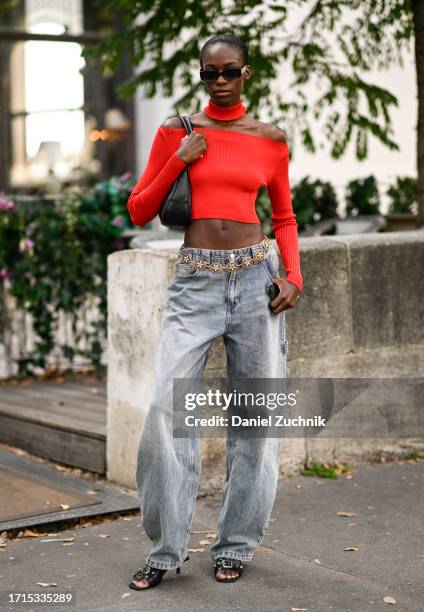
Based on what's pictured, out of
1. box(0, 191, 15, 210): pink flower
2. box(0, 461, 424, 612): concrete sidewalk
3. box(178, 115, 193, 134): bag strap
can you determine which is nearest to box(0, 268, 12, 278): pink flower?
box(0, 191, 15, 210): pink flower

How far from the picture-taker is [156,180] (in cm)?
409

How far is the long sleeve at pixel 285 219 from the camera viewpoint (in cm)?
429

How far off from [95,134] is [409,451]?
9.81 metres

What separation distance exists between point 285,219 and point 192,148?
55 centimetres

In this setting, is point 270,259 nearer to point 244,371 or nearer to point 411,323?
point 244,371

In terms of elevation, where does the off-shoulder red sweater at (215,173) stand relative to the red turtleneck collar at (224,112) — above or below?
below

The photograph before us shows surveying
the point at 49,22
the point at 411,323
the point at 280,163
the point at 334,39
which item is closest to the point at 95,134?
the point at 49,22

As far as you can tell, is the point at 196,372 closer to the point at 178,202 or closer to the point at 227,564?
the point at 178,202

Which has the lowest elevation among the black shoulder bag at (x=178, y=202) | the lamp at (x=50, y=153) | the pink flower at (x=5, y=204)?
the black shoulder bag at (x=178, y=202)

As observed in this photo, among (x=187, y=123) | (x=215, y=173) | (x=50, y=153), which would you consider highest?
(x=50, y=153)

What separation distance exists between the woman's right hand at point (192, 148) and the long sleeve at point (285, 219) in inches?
13.6

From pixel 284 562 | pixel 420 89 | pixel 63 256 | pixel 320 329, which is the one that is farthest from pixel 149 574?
pixel 420 89

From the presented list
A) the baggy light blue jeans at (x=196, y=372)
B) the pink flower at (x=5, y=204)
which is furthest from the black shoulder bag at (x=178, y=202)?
the pink flower at (x=5, y=204)

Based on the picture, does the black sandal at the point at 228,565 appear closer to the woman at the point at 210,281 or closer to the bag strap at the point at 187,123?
the woman at the point at 210,281
